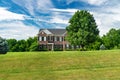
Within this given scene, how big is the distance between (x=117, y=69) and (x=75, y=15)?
54.5 meters

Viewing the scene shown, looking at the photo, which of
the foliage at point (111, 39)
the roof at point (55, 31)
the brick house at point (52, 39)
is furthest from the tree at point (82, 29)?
the roof at point (55, 31)

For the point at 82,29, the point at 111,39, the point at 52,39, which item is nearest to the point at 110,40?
the point at 111,39

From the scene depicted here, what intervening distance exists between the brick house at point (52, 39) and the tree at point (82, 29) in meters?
23.4

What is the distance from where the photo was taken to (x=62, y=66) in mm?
37250

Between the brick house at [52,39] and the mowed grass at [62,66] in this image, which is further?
Answer: the brick house at [52,39]

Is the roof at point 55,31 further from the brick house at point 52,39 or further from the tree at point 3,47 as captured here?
the tree at point 3,47

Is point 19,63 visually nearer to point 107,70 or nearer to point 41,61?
point 41,61

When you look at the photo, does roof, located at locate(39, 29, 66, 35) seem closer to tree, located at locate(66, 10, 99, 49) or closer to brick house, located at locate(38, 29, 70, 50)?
brick house, located at locate(38, 29, 70, 50)

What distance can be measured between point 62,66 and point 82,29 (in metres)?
50.6

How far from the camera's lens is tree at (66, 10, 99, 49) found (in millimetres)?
85750

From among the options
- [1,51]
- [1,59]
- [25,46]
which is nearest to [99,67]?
[1,59]

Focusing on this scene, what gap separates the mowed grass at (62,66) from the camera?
107 feet

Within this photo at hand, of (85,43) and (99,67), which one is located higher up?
(85,43)

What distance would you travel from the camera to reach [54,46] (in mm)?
112438
